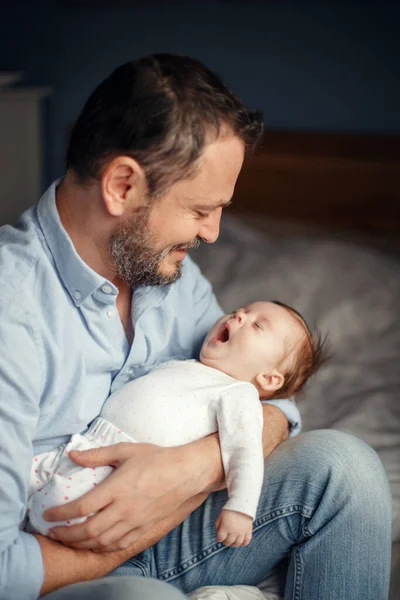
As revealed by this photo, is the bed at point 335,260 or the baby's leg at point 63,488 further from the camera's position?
the bed at point 335,260

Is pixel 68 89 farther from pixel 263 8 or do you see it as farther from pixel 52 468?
pixel 52 468

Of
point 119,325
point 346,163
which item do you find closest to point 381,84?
point 346,163

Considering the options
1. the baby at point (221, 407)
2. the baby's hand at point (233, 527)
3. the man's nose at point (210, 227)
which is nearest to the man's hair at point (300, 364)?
the baby at point (221, 407)

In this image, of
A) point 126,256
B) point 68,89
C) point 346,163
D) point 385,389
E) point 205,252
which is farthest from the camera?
point 68,89

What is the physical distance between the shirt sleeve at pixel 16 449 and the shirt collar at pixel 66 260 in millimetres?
121

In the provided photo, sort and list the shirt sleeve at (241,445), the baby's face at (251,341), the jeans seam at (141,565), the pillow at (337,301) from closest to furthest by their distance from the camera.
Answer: the shirt sleeve at (241,445) < the jeans seam at (141,565) < the baby's face at (251,341) < the pillow at (337,301)

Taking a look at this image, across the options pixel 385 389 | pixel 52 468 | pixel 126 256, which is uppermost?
pixel 126 256

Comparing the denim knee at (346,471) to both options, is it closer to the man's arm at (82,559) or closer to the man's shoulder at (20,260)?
the man's arm at (82,559)

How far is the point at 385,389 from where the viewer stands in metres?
1.75

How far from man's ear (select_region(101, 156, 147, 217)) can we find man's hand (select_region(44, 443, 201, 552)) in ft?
1.18

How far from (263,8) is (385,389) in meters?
1.22

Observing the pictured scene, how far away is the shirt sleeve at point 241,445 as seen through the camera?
1.22 m

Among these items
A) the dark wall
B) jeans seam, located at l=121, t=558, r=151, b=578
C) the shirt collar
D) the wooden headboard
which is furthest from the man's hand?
the dark wall

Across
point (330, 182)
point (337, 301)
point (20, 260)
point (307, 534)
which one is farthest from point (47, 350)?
point (330, 182)
